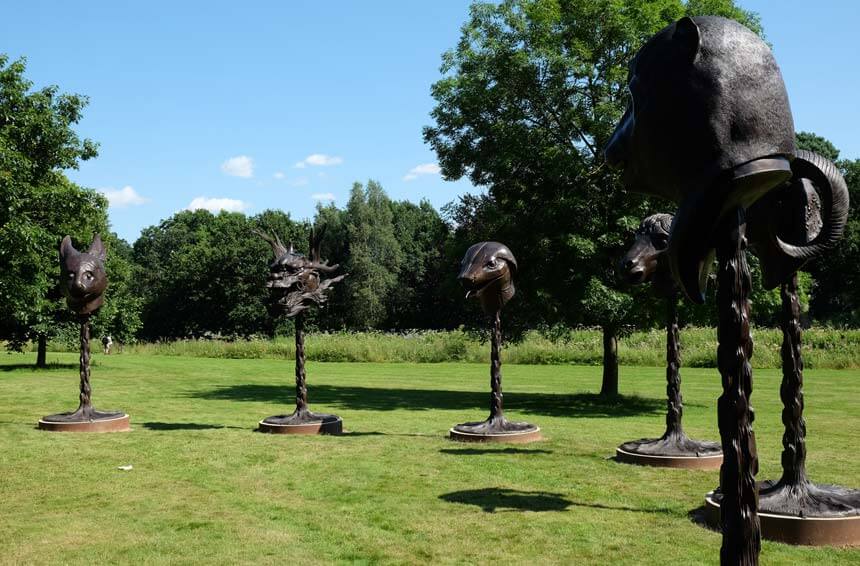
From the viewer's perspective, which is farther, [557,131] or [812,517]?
[557,131]

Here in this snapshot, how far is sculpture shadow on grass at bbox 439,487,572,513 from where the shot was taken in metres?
8.38

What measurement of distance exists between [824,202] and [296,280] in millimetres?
10172

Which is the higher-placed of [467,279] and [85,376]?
[467,279]

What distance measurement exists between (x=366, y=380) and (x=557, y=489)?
62.1 ft

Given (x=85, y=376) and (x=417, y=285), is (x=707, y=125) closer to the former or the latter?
(x=85, y=376)

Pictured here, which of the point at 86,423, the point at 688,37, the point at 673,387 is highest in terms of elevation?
the point at 688,37

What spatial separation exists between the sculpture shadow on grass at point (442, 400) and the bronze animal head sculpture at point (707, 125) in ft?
44.5

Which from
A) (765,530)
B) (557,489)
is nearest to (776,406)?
(557,489)

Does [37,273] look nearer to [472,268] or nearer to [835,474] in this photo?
[472,268]

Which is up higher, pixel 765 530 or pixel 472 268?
pixel 472 268

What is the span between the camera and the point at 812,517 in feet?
22.0

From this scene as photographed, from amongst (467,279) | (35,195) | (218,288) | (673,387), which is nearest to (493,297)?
(467,279)

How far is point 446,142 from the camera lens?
21.4m

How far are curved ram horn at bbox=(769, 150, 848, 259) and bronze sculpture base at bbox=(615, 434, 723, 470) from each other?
15.4 feet
